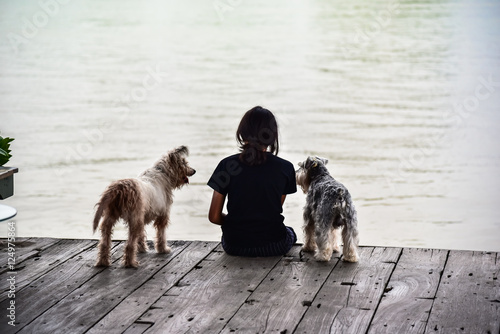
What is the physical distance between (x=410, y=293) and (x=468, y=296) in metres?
0.31

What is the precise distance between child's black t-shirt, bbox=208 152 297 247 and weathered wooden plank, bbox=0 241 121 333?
0.87 meters

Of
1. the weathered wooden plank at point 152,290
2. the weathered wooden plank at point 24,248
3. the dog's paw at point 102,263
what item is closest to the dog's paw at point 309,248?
the weathered wooden plank at point 152,290

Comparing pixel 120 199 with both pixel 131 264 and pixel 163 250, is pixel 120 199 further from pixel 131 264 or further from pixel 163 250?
pixel 163 250

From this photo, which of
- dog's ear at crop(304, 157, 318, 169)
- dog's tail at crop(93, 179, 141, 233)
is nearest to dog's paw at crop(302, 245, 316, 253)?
dog's ear at crop(304, 157, 318, 169)

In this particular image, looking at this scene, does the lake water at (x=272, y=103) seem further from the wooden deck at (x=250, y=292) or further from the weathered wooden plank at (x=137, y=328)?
the weathered wooden plank at (x=137, y=328)

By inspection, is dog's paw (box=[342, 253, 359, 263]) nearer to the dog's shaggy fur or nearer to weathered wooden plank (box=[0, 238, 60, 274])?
the dog's shaggy fur

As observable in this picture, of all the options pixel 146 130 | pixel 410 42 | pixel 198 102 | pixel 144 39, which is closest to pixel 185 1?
pixel 144 39

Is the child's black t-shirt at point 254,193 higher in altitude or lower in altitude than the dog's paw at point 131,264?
higher

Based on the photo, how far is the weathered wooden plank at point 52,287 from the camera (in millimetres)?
3734

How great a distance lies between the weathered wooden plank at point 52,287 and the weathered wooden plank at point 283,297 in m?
1.03

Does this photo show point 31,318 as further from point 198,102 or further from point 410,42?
point 410,42

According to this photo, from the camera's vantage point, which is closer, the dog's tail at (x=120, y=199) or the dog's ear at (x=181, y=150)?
the dog's tail at (x=120, y=199)

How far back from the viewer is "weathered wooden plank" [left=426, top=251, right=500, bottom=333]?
3502 millimetres

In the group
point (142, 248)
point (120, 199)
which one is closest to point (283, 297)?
point (120, 199)
